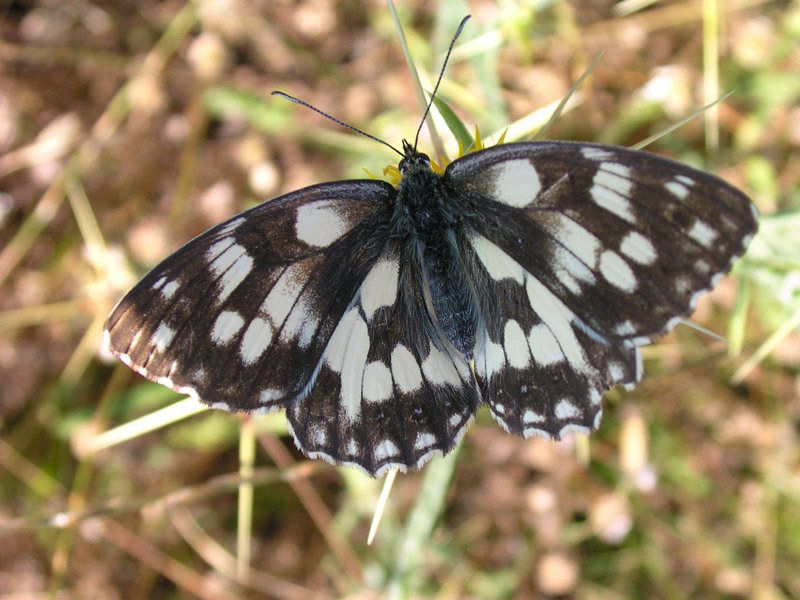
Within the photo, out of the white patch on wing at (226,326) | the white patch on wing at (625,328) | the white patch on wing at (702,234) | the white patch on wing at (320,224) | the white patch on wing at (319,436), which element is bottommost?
the white patch on wing at (319,436)

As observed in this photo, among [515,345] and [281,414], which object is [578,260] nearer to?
[515,345]

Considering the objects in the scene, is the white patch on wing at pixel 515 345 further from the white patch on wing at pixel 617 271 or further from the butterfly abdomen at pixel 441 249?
the white patch on wing at pixel 617 271

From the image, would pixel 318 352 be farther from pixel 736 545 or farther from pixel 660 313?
pixel 736 545

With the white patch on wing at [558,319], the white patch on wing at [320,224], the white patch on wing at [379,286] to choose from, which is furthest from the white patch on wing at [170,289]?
the white patch on wing at [558,319]

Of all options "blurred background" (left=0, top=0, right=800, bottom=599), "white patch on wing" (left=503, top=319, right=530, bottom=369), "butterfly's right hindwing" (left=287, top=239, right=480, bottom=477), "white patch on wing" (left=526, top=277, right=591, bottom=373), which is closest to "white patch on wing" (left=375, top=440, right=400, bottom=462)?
"butterfly's right hindwing" (left=287, top=239, right=480, bottom=477)

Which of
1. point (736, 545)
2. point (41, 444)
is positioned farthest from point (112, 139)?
point (736, 545)
